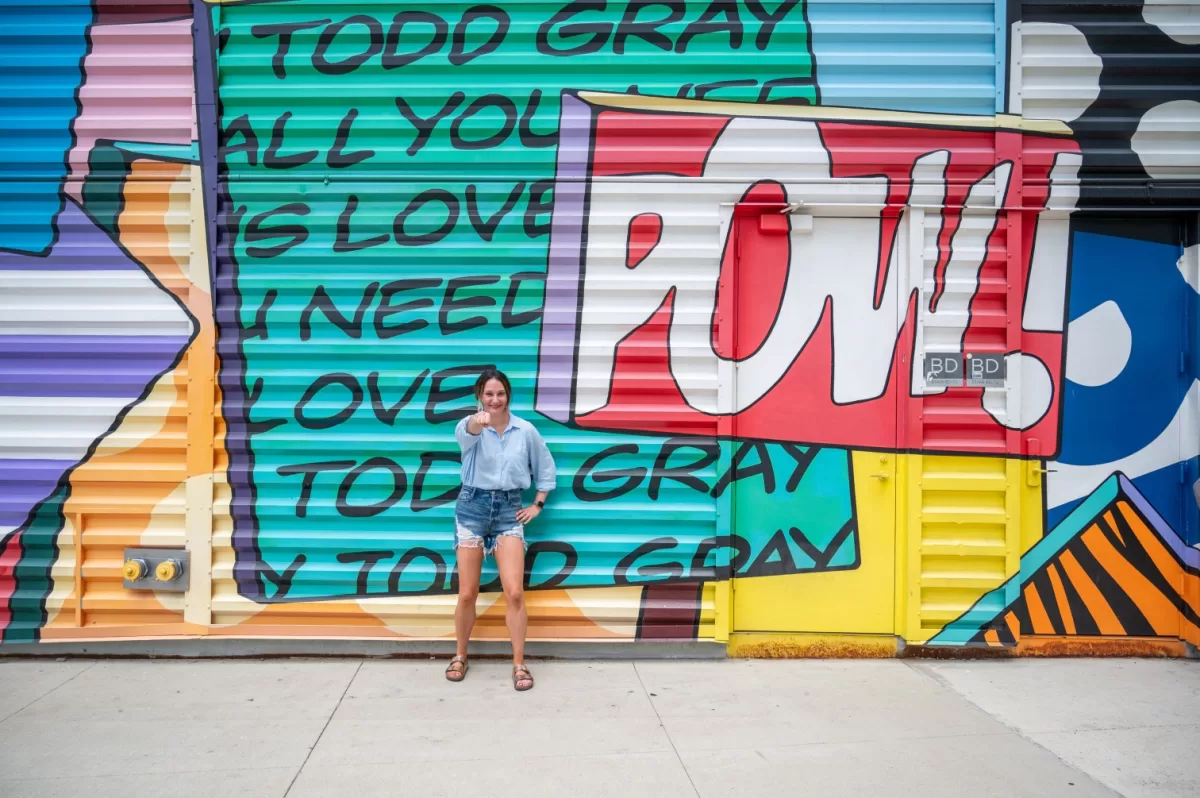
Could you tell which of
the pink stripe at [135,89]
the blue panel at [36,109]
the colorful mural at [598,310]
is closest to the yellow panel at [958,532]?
the colorful mural at [598,310]

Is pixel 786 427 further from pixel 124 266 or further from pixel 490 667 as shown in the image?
pixel 124 266

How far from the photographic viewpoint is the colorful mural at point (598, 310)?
4.78 metres

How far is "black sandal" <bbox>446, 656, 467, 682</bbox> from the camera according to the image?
4.38 meters

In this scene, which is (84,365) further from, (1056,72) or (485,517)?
(1056,72)

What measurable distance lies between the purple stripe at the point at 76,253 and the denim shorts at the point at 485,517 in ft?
9.08

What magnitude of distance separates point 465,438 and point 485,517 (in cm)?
50

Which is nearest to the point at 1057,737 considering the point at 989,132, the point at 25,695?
the point at 989,132

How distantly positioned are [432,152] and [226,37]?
5.19 ft

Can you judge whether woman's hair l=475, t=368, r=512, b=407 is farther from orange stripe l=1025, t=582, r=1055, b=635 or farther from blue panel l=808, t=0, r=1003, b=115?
orange stripe l=1025, t=582, r=1055, b=635

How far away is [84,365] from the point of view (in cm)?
485

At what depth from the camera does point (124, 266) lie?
4.84m

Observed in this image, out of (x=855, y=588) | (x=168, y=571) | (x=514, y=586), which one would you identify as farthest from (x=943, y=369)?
(x=168, y=571)

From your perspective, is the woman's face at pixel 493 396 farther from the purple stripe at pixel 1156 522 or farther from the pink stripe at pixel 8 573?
the purple stripe at pixel 1156 522

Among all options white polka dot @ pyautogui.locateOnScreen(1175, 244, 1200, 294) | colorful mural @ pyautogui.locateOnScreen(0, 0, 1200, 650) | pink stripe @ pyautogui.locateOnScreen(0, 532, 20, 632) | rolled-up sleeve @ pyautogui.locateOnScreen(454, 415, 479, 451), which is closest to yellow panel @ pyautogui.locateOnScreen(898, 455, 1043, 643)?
colorful mural @ pyautogui.locateOnScreen(0, 0, 1200, 650)
